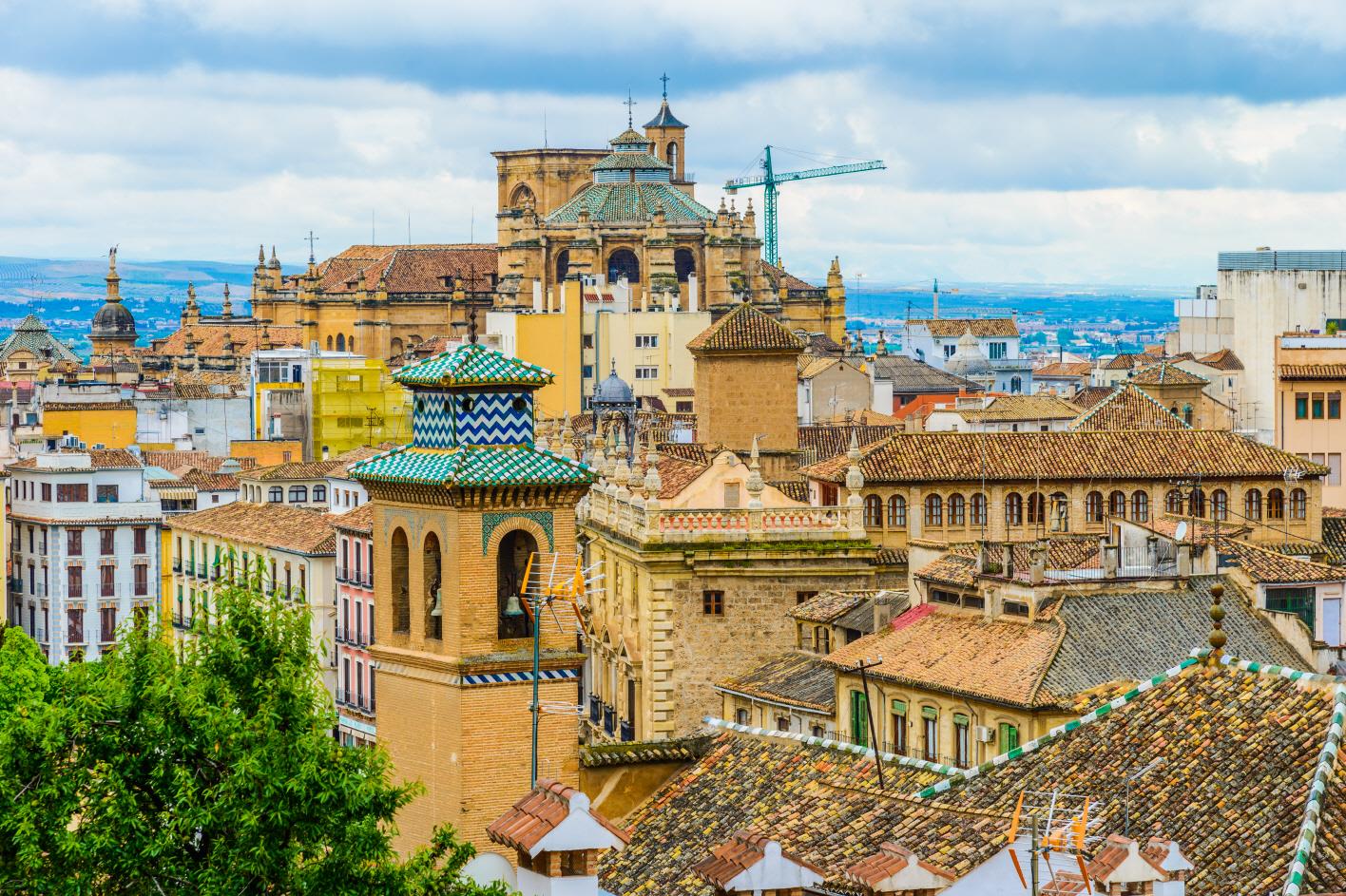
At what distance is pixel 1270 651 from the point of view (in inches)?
2008

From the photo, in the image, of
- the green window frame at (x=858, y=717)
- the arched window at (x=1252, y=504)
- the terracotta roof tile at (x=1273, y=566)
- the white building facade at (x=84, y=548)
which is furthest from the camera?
the white building facade at (x=84, y=548)

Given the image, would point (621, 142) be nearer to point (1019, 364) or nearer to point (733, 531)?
point (1019, 364)

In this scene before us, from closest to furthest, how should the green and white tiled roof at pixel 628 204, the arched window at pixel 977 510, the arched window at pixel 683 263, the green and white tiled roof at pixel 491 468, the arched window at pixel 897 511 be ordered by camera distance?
the green and white tiled roof at pixel 491 468, the arched window at pixel 897 511, the arched window at pixel 977 510, the arched window at pixel 683 263, the green and white tiled roof at pixel 628 204

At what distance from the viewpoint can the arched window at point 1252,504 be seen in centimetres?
7156

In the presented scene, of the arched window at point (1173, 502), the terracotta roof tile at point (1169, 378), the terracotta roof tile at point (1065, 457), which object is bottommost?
the arched window at point (1173, 502)

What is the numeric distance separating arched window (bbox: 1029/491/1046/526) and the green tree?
41148 millimetres

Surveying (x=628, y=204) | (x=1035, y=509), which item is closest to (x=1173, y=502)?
(x=1035, y=509)

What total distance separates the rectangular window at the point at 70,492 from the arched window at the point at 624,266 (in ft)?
192

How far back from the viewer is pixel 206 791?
2902 centimetres

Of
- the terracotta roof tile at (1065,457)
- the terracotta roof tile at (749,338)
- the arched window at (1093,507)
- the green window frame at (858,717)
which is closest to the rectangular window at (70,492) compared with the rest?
the terracotta roof tile at (749,338)

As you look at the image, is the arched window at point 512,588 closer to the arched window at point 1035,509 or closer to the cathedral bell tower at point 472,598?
the cathedral bell tower at point 472,598

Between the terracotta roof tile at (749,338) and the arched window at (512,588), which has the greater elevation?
the terracotta roof tile at (749,338)

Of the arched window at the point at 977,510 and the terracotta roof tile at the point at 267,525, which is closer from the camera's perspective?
the arched window at the point at 977,510

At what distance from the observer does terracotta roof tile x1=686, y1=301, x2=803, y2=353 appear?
262ft
